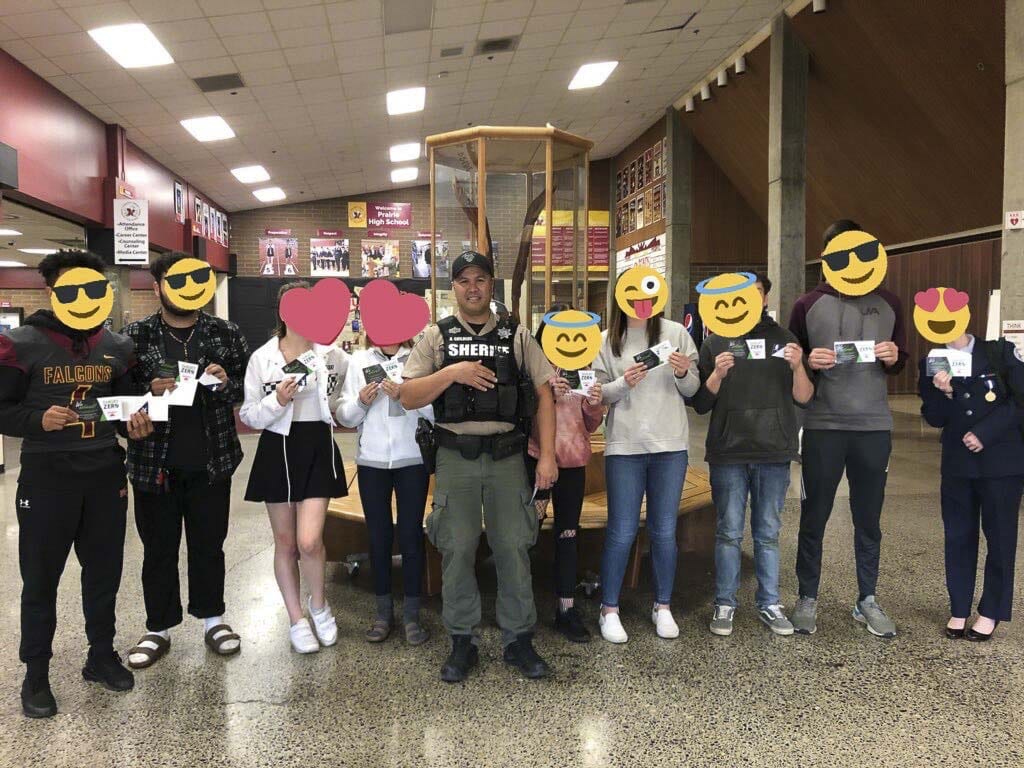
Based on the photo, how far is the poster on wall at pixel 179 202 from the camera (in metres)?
11.0

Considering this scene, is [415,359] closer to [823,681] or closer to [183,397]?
[183,397]

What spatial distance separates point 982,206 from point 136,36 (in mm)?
9518

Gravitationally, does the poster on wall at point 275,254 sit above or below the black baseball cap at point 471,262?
above

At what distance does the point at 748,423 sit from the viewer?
2.72 m

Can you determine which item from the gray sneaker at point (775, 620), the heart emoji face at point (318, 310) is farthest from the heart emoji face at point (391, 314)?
the gray sneaker at point (775, 620)

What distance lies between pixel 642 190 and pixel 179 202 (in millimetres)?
8243

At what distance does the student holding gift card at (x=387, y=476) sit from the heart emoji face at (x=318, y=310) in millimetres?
208

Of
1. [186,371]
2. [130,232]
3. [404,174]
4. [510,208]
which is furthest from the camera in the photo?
[404,174]

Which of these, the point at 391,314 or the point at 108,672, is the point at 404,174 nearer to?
the point at 391,314

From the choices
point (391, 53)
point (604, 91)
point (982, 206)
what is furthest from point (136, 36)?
point (982, 206)

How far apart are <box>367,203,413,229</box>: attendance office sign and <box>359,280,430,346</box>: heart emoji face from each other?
1273cm

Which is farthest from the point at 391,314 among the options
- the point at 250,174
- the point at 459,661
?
the point at 250,174

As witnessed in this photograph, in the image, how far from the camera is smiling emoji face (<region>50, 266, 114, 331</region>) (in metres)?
2.21

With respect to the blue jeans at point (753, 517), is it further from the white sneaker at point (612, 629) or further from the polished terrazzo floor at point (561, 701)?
the white sneaker at point (612, 629)
